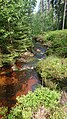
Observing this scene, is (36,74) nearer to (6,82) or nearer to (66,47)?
(6,82)

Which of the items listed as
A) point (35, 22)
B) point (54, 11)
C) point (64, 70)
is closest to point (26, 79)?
point (64, 70)

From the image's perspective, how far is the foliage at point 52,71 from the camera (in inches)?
439

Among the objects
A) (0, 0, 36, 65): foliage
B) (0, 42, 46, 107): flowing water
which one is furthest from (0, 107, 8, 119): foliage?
(0, 0, 36, 65): foliage

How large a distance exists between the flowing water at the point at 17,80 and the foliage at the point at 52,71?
0.88 metres

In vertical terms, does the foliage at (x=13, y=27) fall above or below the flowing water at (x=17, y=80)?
above

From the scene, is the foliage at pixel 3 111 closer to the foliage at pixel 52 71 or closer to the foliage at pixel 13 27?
the foliage at pixel 52 71

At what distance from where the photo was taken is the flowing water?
36.2 feet

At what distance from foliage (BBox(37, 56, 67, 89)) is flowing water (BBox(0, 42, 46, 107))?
2.88 feet

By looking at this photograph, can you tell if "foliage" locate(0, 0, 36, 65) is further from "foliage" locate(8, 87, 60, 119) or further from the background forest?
"foliage" locate(8, 87, 60, 119)

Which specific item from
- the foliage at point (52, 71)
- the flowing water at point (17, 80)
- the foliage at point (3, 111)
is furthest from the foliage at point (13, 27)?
the foliage at point (3, 111)

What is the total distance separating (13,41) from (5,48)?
3.69ft

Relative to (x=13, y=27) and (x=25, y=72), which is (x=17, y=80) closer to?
(x=25, y=72)

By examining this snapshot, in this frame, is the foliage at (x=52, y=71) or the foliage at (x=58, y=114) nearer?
the foliage at (x=58, y=114)

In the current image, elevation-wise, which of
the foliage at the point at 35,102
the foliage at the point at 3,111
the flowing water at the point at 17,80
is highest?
the foliage at the point at 35,102
